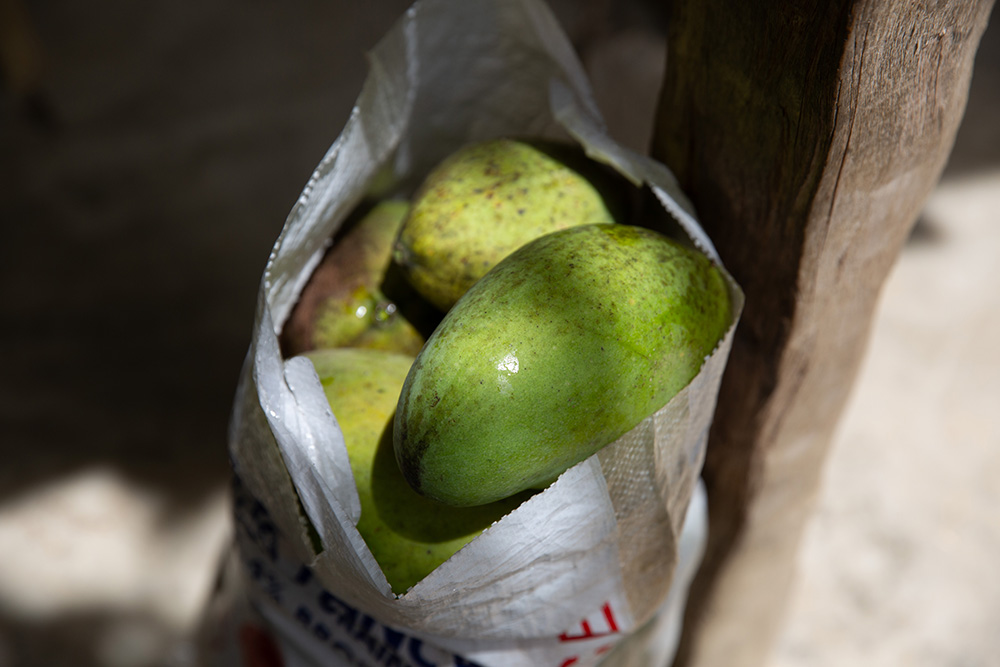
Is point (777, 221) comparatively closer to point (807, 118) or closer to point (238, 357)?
point (807, 118)

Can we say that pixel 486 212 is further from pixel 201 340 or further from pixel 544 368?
pixel 201 340

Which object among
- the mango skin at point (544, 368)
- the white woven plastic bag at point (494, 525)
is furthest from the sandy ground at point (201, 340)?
the mango skin at point (544, 368)

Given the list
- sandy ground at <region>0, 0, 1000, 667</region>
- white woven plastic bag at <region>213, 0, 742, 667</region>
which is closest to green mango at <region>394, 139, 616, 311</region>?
white woven plastic bag at <region>213, 0, 742, 667</region>

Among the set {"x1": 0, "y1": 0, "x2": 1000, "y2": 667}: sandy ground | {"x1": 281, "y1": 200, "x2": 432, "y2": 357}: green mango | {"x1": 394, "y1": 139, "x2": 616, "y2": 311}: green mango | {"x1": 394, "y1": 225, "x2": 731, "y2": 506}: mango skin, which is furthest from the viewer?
{"x1": 0, "y1": 0, "x2": 1000, "y2": 667}: sandy ground

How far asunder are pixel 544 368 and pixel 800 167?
320mm

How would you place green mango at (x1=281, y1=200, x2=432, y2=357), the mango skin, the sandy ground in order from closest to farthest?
1. the mango skin
2. green mango at (x1=281, y1=200, x2=432, y2=357)
3. the sandy ground

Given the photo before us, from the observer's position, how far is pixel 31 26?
9.39 feet

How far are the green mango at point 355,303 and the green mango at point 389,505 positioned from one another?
0.43 ft

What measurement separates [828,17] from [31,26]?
3.01 meters

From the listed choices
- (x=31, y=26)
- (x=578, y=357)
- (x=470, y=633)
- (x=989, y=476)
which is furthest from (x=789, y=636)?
(x=31, y=26)

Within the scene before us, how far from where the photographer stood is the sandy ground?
1.65 m

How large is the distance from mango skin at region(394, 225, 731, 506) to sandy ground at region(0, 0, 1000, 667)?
80cm

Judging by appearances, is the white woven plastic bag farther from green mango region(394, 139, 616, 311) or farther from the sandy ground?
the sandy ground

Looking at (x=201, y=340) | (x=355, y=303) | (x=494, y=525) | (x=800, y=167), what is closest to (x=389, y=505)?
(x=494, y=525)
